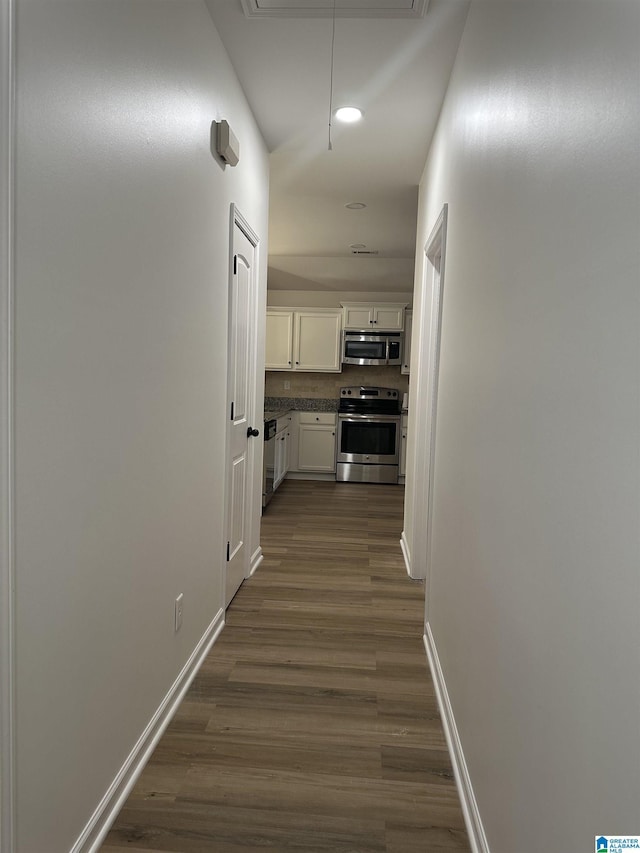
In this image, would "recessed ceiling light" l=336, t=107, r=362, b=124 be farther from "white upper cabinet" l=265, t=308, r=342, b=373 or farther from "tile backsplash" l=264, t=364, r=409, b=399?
"tile backsplash" l=264, t=364, r=409, b=399

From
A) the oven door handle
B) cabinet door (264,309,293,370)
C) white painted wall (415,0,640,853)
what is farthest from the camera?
cabinet door (264,309,293,370)

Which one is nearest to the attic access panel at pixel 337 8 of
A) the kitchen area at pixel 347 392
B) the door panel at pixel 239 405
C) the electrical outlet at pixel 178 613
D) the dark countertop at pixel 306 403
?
the door panel at pixel 239 405

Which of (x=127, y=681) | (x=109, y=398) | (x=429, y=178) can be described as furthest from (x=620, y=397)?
(x=429, y=178)

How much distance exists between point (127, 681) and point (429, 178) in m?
3.24

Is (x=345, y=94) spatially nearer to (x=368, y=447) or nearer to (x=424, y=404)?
(x=424, y=404)

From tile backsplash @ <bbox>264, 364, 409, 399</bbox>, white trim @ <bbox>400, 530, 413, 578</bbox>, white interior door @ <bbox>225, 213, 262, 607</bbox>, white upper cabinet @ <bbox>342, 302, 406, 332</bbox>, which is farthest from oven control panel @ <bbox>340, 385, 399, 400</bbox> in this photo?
white interior door @ <bbox>225, 213, 262, 607</bbox>

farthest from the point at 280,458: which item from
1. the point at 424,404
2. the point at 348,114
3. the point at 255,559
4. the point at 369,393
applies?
the point at 348,114

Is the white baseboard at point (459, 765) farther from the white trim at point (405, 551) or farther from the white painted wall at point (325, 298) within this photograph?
the white painted wall at point (325, 298)

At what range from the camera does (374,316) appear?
7965 mm

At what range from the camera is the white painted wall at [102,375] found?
126 cm

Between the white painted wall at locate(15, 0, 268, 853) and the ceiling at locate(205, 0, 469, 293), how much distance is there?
36cm

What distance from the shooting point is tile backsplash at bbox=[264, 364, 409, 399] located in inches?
330

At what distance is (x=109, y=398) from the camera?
5.31 feet

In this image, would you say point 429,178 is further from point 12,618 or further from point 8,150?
point 12,618
